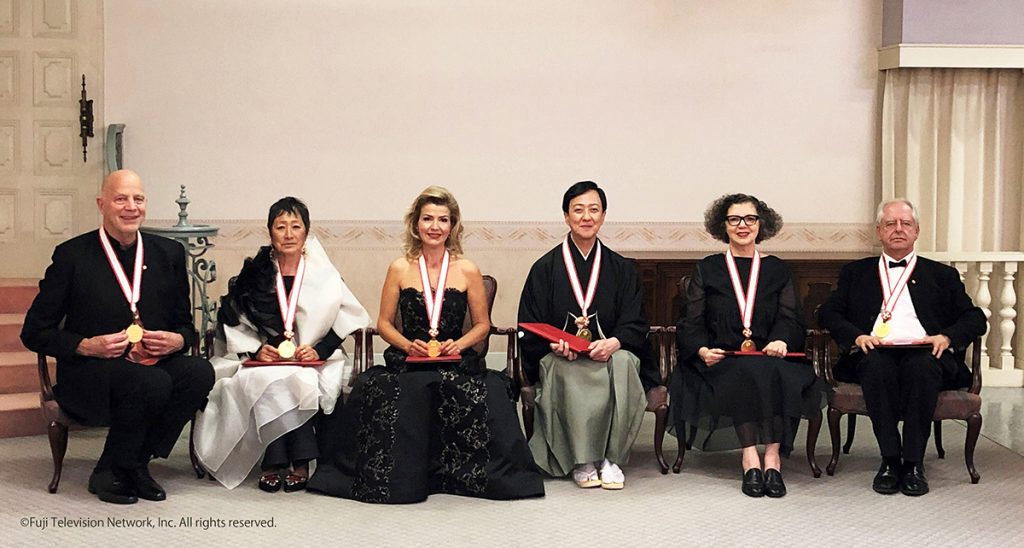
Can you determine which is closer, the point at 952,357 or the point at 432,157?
the point at 952,357

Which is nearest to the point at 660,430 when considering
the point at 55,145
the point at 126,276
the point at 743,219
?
the point at 743,219

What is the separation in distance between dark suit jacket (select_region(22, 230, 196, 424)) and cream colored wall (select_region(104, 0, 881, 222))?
2699mm

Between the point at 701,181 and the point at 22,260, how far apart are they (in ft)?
15.1

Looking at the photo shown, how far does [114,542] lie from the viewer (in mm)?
4445

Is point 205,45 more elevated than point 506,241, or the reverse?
point 205,45

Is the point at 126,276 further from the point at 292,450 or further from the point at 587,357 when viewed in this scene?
the point at 587,357

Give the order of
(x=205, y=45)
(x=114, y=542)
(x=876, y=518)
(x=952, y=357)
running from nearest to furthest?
(x=114, y=542) → (x=876, y=518) → (x=952, y=357) → (x=205, y=45)

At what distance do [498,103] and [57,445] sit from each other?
3937 millimetres

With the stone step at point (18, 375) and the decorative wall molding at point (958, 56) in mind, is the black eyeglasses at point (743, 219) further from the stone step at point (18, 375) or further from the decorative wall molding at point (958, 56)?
the stone step at point (18, 375)

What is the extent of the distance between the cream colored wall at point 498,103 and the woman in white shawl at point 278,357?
2.44 meters

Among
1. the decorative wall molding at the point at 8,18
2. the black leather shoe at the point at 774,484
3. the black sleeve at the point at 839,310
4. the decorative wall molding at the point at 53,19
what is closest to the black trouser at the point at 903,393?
the black sleeve at the point at 839,310

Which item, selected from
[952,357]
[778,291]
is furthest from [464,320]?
[952,357]

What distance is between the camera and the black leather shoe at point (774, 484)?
206 inches

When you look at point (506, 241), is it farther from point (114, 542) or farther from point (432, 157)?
point (114, 542)
